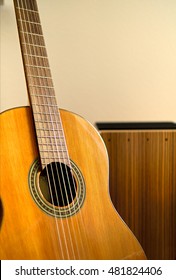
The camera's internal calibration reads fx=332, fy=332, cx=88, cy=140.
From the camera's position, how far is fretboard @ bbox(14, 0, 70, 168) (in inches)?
32.4

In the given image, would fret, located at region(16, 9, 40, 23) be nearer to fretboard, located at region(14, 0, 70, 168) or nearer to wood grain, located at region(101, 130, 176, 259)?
fretboard, located at region(14, 0, 70, 168)

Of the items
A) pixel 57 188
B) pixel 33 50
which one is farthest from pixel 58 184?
pixel 33 50

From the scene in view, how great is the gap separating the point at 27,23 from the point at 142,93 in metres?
0.58

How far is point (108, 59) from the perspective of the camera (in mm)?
1297

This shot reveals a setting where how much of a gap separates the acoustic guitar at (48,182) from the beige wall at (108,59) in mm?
340

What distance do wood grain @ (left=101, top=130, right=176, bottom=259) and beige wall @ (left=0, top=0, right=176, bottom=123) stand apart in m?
0.33

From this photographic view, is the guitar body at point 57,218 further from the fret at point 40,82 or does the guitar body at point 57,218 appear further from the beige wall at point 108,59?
the beige wall at point 108,59

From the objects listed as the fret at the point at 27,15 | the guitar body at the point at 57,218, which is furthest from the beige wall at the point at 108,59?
the guitar body at the point at 57,218

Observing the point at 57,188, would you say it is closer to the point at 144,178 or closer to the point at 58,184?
the point at 58,184

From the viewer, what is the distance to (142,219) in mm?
1033

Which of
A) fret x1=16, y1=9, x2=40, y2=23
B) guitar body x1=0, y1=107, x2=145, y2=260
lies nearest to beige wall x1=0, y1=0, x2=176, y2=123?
fret x1=16, y1=9, x2=40, y2=23
